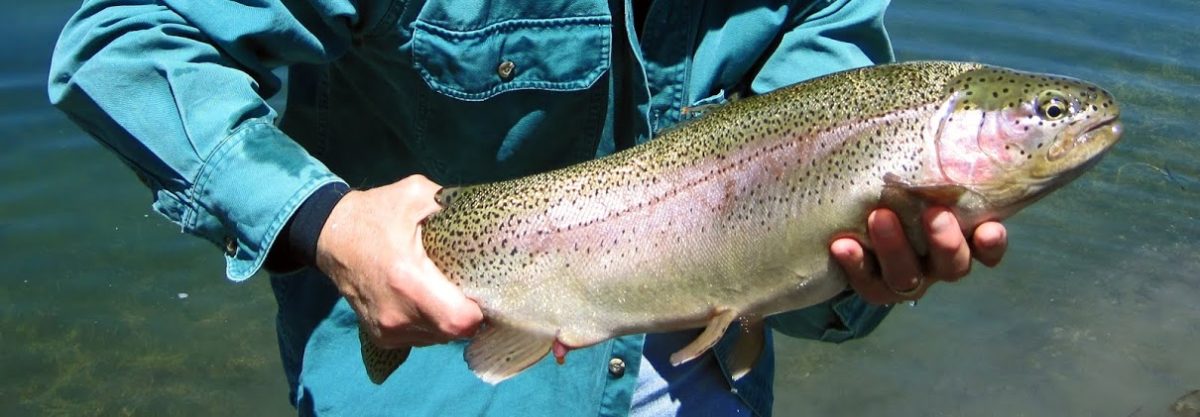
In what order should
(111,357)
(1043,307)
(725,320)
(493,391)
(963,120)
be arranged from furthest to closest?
(1043,307) < (111,357) < (493,391) < (725,320) < (963,120)

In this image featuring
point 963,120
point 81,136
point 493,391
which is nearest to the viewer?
point 963,120

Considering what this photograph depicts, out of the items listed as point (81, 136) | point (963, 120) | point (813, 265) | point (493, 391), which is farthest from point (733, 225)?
point (81, 136)

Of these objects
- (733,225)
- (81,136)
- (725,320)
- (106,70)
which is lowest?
(81,136)

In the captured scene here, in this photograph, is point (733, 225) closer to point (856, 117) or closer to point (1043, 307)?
point (856, 117)

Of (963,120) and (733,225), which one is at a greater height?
(963,120)

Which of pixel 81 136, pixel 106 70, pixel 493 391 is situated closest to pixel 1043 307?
pixel 493 391

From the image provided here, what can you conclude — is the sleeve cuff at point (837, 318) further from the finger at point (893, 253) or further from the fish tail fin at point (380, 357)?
the fish tail fin at point (380, 357)

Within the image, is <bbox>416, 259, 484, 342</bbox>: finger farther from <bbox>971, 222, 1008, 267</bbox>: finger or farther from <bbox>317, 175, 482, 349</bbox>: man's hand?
<bbox>971, 222, 1008, 267</bbox>: finger

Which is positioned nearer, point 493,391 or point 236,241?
point 236,241
